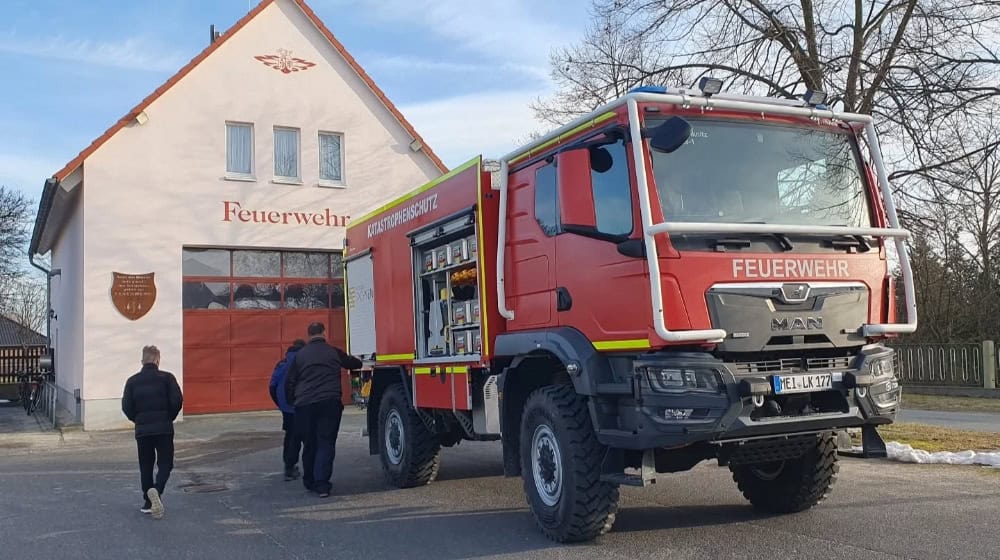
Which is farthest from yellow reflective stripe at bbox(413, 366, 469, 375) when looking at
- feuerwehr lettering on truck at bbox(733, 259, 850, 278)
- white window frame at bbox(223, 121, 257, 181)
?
white window frame at bbox(223, 121, 257, 181)

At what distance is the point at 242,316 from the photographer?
18.2 m

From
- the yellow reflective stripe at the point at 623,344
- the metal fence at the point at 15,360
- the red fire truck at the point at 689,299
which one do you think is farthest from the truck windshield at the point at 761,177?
the metal fence at the point at 15,360

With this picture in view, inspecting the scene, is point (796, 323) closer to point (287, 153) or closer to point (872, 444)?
point (872, 444)

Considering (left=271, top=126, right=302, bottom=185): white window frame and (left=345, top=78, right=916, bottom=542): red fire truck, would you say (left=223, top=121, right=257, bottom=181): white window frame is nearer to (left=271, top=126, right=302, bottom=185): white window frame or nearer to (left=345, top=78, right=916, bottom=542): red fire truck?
(left=271, top=126, right=302, bottom=185): white window frame

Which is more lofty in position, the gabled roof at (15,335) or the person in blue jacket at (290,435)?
the gabled roof at (15,335)

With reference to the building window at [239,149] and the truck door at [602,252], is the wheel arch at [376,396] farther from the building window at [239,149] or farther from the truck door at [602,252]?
the building window at [239,149]

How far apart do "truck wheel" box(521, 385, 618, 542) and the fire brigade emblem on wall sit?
13927mm

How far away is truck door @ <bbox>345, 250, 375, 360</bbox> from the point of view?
10352mm

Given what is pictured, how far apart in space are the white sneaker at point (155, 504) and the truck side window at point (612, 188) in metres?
4.73

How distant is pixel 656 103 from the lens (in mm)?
6109

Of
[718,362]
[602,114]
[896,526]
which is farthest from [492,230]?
[896,526]

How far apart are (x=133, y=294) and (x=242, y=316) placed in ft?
6.93

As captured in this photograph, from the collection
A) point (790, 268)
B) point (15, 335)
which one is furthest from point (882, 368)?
point (15, 335)

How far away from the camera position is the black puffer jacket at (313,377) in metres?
9.04
